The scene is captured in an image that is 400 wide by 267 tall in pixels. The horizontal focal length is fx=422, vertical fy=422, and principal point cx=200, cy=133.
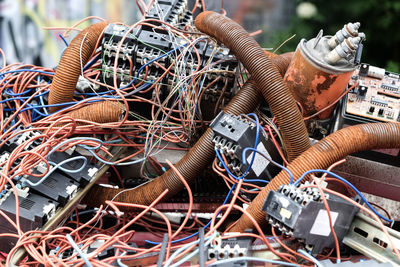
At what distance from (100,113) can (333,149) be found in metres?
1.02

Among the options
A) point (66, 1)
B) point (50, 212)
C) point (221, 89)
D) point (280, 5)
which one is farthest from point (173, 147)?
point (66, 1)

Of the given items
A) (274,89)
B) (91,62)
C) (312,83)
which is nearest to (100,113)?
(91,62)

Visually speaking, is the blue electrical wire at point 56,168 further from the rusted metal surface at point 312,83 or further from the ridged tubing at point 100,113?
the rusted metal surface at point 312,83

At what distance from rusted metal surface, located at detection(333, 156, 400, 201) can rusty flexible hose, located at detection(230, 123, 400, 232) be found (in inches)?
9.3

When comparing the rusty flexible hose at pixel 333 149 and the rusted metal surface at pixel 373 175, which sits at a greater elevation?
the rusty flexible hose at pixel 333 149

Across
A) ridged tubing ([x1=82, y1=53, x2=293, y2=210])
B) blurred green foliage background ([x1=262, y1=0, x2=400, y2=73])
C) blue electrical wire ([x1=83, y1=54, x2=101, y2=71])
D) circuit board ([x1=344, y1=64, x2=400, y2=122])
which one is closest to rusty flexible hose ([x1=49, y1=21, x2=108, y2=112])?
blue electrical wire ([x1=83, y1=54, x2=101, y2=71])

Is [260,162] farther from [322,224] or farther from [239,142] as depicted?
[322,224]

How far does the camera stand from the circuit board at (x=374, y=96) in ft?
5.93

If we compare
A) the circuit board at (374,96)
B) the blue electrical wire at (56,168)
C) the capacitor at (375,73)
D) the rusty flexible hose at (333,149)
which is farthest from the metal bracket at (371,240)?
the blue electrical wire at (56,168)

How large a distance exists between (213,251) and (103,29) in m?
1.29

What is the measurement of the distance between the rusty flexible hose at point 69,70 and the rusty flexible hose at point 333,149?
103cm

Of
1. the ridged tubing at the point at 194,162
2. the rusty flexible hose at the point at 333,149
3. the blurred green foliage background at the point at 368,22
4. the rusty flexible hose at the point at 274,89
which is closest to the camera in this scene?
the rusty flexible hose at the point at 333,149

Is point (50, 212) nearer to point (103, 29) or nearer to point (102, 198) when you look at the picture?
point (102, 198)

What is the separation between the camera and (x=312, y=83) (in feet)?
5.95
